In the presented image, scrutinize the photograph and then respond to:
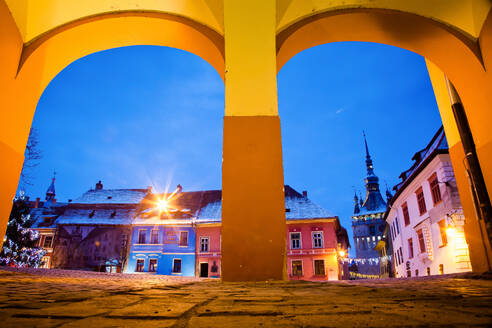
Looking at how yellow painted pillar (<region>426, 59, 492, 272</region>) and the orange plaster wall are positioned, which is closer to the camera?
the orange plaster wall

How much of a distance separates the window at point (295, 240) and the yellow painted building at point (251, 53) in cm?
2068

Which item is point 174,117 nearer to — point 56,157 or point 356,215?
point 56,157

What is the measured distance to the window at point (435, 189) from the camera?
14531mm

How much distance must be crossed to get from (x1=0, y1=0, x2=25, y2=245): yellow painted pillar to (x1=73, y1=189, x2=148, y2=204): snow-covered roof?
27.6m

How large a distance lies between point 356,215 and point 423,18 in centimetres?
8722

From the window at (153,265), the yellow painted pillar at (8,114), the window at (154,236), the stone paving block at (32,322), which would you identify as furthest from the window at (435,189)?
the window at (153,265)

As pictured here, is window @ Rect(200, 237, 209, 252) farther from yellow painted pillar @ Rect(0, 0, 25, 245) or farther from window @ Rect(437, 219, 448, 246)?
yellow painted pillar @ Rect(0, 0, 25, 245)

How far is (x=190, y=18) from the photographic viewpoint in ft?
17.1

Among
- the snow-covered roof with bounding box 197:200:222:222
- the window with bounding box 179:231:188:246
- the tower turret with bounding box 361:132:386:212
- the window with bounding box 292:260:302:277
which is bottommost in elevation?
the window with bounding box 292:260:302:277

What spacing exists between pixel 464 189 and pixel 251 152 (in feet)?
12.8

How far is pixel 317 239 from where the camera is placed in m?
24.8

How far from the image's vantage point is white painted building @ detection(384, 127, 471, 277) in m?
13.0

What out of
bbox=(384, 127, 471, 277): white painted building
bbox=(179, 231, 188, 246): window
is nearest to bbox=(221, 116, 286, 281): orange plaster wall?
bbox=(384, 127, 471, 277): white painted building

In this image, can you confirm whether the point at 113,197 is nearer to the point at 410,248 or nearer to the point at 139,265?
the point at 139,265
